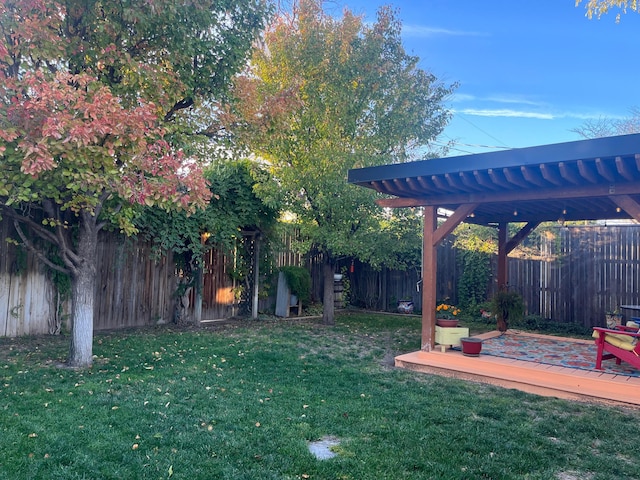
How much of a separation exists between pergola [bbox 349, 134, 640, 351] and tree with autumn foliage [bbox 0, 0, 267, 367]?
2.23 metres

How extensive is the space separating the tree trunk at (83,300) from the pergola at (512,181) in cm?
322

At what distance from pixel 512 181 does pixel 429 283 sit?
1711mm

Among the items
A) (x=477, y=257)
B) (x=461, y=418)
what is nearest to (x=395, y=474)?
(x=461, y=418)

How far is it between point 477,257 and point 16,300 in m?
8.89

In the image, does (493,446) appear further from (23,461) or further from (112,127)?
(112,127)

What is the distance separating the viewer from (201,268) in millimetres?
8711

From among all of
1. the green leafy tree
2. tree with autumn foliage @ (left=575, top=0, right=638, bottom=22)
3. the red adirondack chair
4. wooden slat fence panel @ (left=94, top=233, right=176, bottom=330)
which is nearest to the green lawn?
the red adirondack chair

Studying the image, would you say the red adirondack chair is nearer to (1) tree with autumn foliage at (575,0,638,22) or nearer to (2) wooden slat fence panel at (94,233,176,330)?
(1) tree with autumn foliage at (575,0,638,22)

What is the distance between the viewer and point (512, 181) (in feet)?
15.9

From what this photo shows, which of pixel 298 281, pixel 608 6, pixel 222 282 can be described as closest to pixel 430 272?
pixel 608 6

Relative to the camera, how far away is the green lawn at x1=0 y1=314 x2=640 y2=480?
2.79 metres

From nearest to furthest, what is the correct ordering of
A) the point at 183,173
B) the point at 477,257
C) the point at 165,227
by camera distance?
1. the point at 183,173
2. the point at 165,227
3. the point at 477,257

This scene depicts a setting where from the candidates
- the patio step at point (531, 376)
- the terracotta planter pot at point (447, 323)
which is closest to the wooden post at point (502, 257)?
the terracotta planter pot at point (447, 323)

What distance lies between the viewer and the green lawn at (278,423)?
2.79 meters
